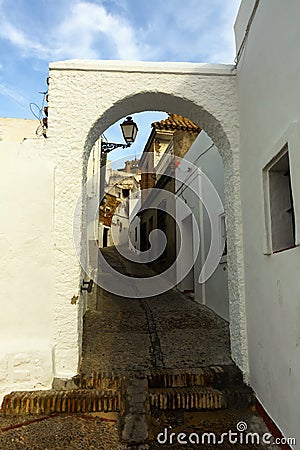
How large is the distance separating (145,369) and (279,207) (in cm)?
201

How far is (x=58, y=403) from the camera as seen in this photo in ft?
9.30

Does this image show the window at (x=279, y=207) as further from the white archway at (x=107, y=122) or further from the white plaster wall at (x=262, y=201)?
the white archway at (x=107, y=122)

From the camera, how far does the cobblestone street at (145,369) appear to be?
247 centimetres

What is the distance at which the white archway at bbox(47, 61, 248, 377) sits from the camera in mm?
3225

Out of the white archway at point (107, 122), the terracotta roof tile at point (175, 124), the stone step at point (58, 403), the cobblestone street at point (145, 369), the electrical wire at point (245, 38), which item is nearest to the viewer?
the cobblestone street at point (145, 369)

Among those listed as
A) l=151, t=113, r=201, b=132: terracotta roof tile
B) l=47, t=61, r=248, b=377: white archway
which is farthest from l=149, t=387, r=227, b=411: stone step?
l=151, t=113, r=201, b=132: terracotta roof tile

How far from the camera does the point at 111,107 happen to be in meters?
3.50

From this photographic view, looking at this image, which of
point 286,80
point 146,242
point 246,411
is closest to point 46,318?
point 246,411

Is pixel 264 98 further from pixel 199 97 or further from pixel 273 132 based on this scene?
pixel 199 97

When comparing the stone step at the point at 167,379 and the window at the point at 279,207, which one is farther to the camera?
the stone step at the point at 167,379

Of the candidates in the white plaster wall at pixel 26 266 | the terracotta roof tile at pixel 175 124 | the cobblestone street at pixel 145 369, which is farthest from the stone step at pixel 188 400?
the terracotta roof tile at pixel 175 124

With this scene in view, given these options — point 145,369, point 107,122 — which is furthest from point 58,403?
point 107,122

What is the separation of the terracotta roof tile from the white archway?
18.1 feet

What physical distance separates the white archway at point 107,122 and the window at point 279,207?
720 mm
